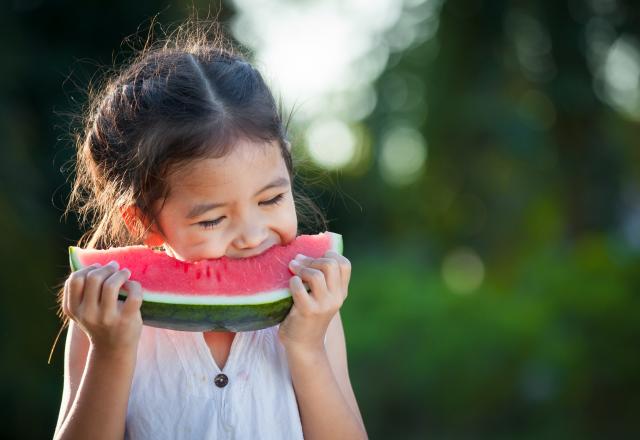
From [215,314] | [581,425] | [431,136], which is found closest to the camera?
[215,314]

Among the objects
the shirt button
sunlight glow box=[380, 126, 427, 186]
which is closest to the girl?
the shirt button

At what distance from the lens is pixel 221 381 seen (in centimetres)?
246

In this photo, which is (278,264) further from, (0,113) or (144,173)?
(0,113)

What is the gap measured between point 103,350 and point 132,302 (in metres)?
0.16

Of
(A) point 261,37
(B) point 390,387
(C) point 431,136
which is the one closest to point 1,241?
(A) point 261,37

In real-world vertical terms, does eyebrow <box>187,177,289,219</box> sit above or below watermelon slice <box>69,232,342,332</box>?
above

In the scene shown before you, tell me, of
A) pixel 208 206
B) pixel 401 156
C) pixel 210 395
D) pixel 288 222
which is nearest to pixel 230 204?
pixel 208 206

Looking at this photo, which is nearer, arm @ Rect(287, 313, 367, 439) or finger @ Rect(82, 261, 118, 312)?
finger @ Rect(82, 261, 118, 312)

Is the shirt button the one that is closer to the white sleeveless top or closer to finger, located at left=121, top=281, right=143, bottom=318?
the white sleeveless top

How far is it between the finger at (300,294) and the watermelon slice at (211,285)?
60mm

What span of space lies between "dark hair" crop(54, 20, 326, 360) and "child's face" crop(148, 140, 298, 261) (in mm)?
41

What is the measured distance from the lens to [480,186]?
55.3 feet

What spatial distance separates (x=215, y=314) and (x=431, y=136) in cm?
1415

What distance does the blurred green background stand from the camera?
7844 mm
